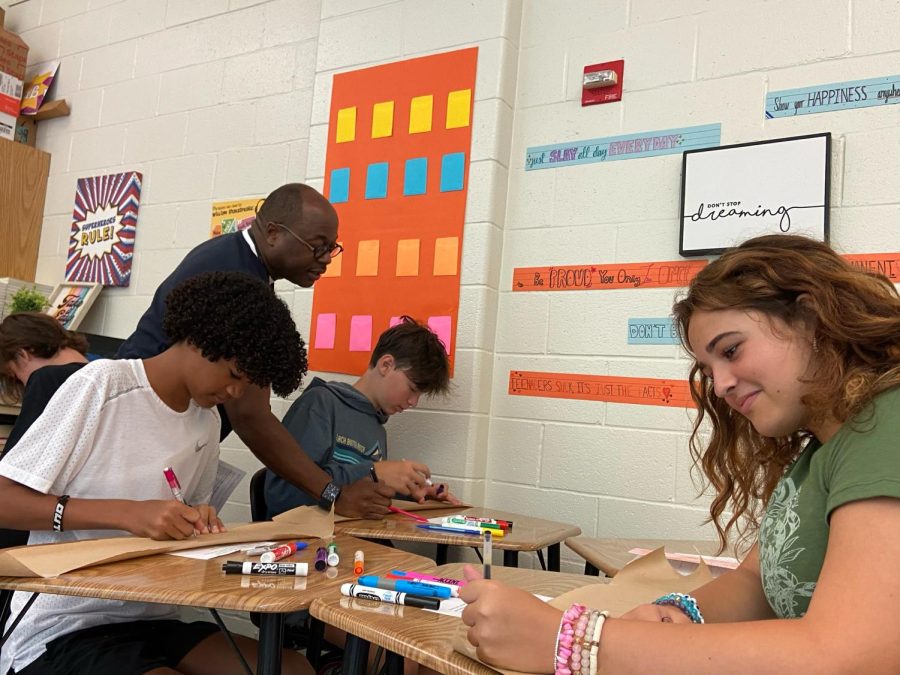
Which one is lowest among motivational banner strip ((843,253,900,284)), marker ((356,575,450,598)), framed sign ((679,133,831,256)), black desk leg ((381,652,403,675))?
black desk leg ((381,652,403,675))

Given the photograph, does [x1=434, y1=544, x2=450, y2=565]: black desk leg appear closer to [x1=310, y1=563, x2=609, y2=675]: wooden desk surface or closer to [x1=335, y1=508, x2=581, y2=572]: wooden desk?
[x1=335, y1=508, x2=581, y2=572]: wooden desk

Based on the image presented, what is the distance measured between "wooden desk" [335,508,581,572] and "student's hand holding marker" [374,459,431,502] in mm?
70

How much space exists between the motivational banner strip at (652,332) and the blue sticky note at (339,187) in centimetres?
118

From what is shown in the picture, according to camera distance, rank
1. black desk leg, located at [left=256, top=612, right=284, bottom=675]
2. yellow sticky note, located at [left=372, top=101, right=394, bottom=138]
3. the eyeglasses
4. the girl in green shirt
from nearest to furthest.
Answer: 1. the girl in green shirt
2. black desk leg, located at [left=256, top=612, right=284, bottom=675]
3. the eyeglasses
4. yellow sticky note, located at [left=372, top=101, right=394, bottom=138]

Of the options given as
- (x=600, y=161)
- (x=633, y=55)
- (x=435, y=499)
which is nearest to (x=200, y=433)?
(x=435, y=499)

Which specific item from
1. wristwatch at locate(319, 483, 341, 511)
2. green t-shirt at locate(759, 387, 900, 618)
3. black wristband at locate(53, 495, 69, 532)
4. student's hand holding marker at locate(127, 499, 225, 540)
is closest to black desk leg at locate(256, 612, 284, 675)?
student's hand holding marker at locate(127, 499, 225, 540)

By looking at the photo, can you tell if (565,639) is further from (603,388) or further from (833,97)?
(833,97)

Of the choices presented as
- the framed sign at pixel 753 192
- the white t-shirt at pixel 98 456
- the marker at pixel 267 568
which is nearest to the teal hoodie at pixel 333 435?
the white t-shirt at pixel 98 456

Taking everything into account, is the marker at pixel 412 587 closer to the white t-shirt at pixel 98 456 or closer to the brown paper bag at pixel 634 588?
the brown paper bag at pixel 634 588

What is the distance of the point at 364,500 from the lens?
6.59 feet

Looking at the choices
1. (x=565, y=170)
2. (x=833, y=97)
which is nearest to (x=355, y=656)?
(x=565, y=170)

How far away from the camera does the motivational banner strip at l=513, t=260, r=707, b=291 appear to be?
2.38 metres

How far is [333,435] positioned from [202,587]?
127 centimetres

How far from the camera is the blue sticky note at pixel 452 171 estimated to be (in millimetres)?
2695
